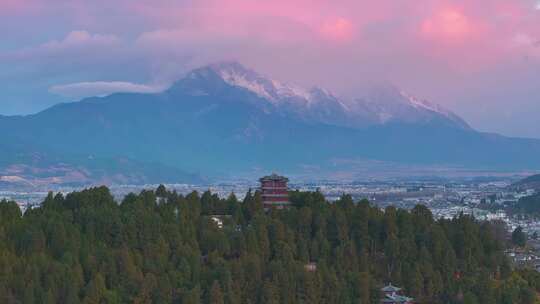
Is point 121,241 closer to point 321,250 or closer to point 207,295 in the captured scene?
point 207,295

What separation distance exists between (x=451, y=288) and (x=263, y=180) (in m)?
16.5

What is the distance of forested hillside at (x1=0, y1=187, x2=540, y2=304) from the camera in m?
47.9

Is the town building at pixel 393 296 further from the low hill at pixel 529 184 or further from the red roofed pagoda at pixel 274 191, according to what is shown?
the low hill at pixel 529 184

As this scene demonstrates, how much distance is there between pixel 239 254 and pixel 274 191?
11.6 metres

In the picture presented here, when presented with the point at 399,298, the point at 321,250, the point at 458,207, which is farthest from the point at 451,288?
the point at 458,207

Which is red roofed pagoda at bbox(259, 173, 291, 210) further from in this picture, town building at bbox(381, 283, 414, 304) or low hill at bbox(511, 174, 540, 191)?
low hill at bbox(511, 174, 540, 191)

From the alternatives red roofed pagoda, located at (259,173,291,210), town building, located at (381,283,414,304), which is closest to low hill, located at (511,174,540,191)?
red roofed pagoda, located at (259,173,291,210)

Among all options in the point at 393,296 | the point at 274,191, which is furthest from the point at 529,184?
the point at 393,296

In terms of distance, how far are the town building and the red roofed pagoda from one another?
13.7 m

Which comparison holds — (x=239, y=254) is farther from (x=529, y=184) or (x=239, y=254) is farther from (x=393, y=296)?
(x=529, y=184)

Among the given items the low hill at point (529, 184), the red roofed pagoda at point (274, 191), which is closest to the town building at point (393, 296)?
the red roofed pagoda at point (274, 191)

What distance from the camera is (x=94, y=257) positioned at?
49688 mm

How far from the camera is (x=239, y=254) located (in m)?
54.3

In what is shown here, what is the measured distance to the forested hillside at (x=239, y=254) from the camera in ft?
157
